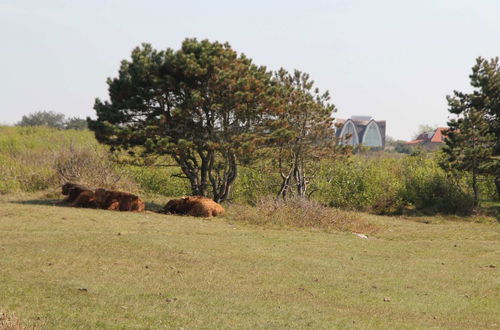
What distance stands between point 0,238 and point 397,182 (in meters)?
24.5

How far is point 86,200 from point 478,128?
20051 millimetres

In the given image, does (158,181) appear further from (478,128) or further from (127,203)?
(478,128)

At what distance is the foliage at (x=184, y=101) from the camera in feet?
75.8

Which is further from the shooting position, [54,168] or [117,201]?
[54,168]

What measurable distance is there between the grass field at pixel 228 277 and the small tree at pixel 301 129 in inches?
376

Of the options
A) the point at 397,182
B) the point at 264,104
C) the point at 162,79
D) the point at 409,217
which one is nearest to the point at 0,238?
the point at 162,79

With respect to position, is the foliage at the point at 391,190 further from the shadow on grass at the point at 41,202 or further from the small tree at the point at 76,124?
the small tree at the point at 76,124

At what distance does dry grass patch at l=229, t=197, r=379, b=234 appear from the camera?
21.5 meters

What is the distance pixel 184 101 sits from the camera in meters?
24.0

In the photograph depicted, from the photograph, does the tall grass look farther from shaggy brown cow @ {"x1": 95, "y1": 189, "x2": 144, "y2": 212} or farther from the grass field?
the grass field

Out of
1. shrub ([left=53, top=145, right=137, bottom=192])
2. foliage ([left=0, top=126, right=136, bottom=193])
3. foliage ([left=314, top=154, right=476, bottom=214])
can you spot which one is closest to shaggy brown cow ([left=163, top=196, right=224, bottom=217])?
shrub ([left=53, top=145, right=137, bottom=192])

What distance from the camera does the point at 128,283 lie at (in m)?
10.4

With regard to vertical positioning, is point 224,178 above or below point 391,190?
above

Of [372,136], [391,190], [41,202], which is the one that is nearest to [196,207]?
[41,202]
